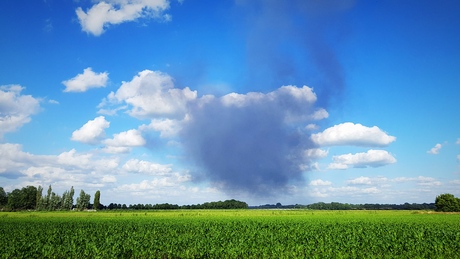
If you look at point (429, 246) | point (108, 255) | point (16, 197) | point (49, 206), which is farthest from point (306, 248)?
point (16, 197)

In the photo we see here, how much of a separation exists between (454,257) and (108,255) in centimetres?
2399

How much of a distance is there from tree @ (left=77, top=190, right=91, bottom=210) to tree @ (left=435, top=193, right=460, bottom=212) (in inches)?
6310

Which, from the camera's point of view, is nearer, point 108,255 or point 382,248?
point 108,255

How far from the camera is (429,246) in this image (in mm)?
24719

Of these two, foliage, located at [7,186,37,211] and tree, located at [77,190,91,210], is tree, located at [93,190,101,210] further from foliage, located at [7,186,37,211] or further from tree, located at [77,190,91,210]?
foliage, located at [7,186,37,211]

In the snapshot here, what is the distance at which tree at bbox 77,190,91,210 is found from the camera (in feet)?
537

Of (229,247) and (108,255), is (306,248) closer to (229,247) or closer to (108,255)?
(229,247)

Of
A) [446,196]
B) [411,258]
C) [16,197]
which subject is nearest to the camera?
[411,258]

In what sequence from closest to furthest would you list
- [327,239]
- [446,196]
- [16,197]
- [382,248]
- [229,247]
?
1. [229,247]
2. [382,248]
3. [327,239]
4. [446,196]
5. [16,197]

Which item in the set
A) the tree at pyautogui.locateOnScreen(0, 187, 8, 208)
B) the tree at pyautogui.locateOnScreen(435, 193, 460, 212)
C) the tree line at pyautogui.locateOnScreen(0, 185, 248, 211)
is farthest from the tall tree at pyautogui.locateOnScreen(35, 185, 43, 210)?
the tree at pyautogui.locateOnScreen(435, 193, 460, 212)

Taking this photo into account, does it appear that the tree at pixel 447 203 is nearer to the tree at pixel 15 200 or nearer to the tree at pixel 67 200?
the tree at pixel 67 200

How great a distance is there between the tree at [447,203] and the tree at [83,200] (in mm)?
160276

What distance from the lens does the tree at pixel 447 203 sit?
11856cm

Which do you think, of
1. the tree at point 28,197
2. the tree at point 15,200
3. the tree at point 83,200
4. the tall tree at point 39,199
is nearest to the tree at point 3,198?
the tree at point 15,200
